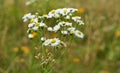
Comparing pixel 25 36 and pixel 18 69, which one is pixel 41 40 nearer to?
pixel 18 69

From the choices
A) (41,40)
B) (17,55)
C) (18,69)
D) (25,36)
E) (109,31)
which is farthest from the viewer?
(109,31)

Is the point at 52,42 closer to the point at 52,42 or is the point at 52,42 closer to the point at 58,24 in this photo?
the point at 52,42

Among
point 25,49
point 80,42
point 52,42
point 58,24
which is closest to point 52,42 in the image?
point 52,42

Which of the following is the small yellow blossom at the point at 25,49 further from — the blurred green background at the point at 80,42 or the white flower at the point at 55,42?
the white flower at the point at 55,42

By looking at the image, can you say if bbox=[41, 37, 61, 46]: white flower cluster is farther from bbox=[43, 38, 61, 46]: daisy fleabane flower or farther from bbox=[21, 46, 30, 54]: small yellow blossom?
bbox=[21, 46, 30, 54]: small yellow blossom

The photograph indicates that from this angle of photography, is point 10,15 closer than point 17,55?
No

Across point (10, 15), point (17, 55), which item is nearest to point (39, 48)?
point (17, 55)

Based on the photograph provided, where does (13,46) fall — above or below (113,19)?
below

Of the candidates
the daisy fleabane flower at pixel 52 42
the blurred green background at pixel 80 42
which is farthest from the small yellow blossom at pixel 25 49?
Answer: the daisy fleabane flower at pixel 52 42
